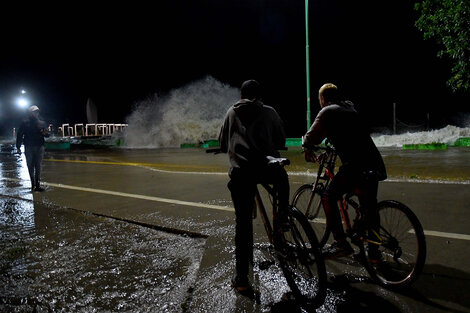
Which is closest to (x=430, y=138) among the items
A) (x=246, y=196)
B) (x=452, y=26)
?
(x=452, y=26)

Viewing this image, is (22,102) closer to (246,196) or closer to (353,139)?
(246,196)

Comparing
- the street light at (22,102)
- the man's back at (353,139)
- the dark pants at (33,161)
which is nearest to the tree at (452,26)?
the man's back at (353,139)

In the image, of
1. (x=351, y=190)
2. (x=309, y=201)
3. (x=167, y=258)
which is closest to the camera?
(x=351, y=190)

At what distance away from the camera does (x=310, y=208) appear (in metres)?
4.71

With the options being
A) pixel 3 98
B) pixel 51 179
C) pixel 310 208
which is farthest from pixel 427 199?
pixel 3 98

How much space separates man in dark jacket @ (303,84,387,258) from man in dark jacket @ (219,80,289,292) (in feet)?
1.63

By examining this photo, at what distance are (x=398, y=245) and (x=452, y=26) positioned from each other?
42.4 ft

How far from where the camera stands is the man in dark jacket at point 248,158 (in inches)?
134

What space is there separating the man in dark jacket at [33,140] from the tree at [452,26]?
13.7 meters

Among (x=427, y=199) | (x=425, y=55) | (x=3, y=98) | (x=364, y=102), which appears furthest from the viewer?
(x=3, y=98)

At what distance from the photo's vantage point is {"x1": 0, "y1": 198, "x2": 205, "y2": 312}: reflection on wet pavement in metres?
3.40

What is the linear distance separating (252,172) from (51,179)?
9.85 m

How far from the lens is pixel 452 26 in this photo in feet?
43.9

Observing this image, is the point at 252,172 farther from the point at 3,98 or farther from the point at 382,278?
the point at 3,98
